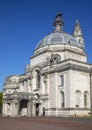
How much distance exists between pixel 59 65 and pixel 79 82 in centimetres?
614

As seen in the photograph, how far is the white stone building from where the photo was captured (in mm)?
41938

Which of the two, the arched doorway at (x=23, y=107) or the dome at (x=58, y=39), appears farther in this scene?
the dome at (x=58, y=39)

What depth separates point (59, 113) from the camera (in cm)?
4269

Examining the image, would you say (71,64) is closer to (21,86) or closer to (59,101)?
(59,101)

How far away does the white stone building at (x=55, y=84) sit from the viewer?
1651 inches

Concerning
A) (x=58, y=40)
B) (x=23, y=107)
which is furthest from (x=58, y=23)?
(x=23, y=107)

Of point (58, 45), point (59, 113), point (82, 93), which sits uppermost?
point (58, 45)

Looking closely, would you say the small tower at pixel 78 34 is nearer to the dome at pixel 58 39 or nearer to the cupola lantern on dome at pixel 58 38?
the cupola lantern on dome at pixel 58 38

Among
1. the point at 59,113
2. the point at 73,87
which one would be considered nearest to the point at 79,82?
the point at 73,87

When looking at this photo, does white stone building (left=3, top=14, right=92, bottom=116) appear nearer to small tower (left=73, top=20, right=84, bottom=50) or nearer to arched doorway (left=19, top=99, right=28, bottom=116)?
arched doorway (left=19, top=99, right=28, bottom=116)

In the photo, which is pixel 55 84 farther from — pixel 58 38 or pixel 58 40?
pixel 58 38

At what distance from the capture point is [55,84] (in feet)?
146

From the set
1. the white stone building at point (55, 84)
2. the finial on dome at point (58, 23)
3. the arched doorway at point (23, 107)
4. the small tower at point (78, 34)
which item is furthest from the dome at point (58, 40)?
the arched doorway at point (23, 107)

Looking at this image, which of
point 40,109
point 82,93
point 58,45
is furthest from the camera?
point 58,45
